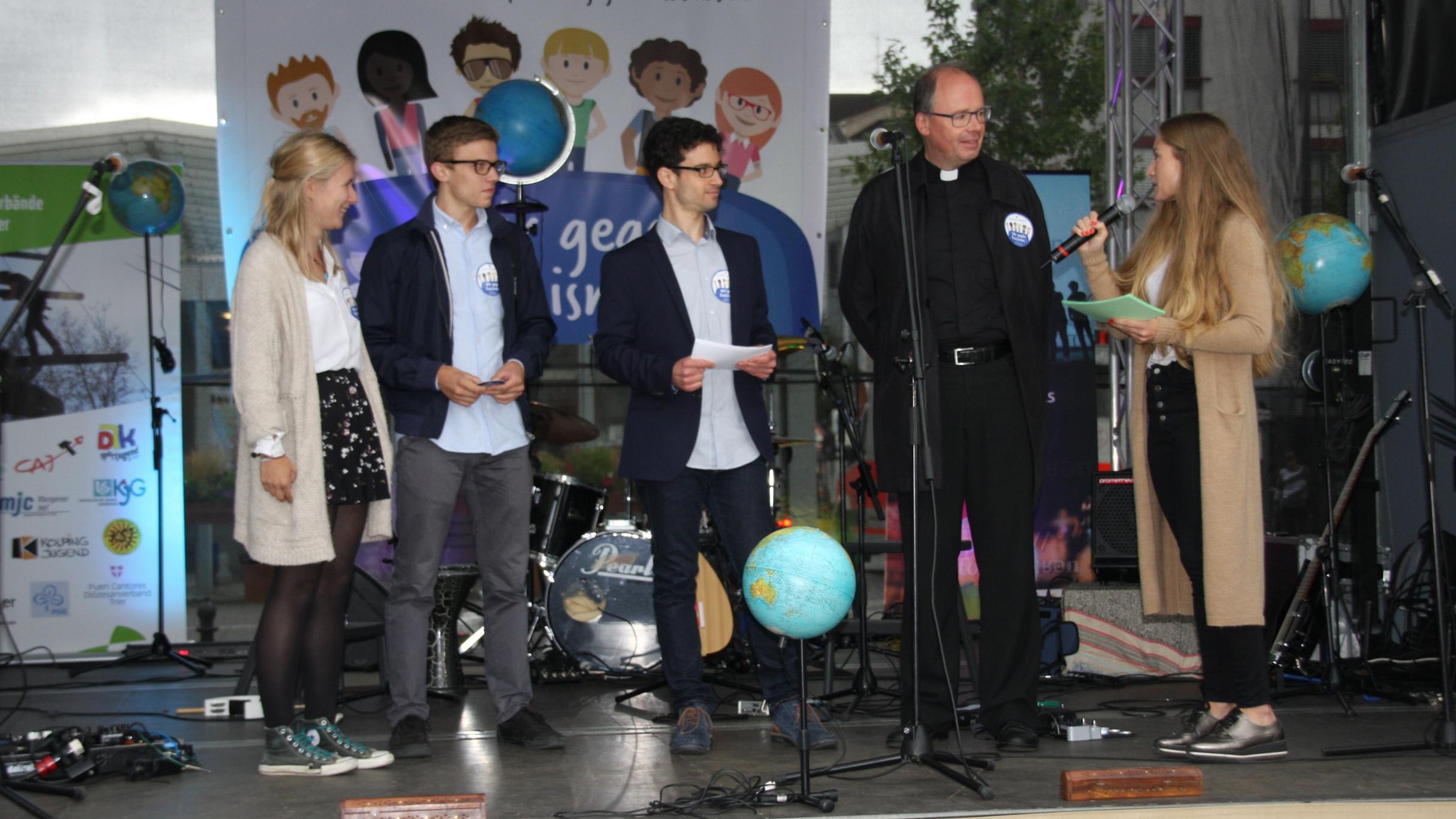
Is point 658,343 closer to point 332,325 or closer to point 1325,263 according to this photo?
point 332,325

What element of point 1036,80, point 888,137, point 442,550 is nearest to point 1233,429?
point 888,137

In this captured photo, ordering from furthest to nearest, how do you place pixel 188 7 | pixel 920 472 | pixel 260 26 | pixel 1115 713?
pixel 188 7
pixel 260 26
pixel 1115 713
pixel 920 472

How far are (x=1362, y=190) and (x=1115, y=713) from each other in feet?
10.3

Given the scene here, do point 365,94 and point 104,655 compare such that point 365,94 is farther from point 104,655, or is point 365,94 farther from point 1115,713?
point 1115,713

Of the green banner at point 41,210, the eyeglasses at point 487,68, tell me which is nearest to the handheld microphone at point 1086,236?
the eyeglasses at point 487,68

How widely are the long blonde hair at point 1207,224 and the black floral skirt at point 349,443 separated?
7.63 ft

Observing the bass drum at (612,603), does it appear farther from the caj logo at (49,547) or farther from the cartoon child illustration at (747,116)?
the caj logo at (49,547)

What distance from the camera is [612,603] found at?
518cm

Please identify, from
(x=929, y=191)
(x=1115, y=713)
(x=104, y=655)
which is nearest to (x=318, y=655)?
(x=929, y=191)

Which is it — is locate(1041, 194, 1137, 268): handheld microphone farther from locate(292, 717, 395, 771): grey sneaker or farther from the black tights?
locate(292, 717, 395, 771): grey sneaker

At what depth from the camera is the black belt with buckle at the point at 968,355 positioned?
357 centimetres

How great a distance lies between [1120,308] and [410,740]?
2365 mm

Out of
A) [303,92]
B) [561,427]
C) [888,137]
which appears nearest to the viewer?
[888,137]

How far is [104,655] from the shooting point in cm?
598
